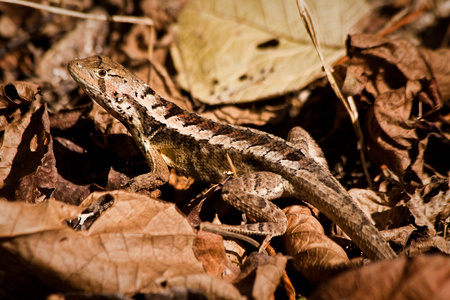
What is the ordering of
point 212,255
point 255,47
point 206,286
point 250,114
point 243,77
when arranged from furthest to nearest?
point 255,47 < point 243,77 < point 250,114 < point 212,255 < point 206,286

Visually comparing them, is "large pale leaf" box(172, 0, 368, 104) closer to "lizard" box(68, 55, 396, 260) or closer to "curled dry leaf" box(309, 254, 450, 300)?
"lizard" box(68, 55, 396, 260)

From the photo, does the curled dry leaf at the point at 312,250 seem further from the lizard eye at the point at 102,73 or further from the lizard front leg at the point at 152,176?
the lizard eye at the point at 102,73

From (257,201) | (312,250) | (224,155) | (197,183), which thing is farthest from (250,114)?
(312,250)

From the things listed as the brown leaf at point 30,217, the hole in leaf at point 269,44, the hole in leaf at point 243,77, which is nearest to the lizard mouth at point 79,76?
the brown leaf at point 30,217

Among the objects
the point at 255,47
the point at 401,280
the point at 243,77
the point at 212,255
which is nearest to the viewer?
the point at 401,280

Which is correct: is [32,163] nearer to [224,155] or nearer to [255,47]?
[224,155]

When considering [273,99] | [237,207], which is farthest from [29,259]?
[273,99]

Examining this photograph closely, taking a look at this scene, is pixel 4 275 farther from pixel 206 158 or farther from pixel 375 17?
pixel 375 17
